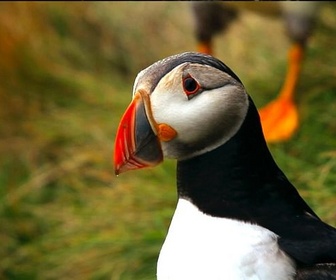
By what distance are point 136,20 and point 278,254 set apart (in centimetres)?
429

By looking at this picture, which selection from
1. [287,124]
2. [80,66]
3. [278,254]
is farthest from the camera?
[80,66]

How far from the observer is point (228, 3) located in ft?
13.7

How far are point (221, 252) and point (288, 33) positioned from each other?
240cm

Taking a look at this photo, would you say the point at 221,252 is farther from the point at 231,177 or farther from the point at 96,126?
the point at 96,126

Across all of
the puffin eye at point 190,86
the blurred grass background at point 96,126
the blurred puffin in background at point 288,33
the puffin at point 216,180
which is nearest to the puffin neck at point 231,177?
the puffin at point 216,180

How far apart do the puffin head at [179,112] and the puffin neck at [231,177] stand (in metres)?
0.02

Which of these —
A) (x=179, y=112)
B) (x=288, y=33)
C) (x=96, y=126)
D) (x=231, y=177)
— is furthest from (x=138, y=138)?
(x=96, y=126)

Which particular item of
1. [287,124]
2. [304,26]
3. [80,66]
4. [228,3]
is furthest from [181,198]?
[80,66]

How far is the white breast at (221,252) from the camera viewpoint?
1.69 m

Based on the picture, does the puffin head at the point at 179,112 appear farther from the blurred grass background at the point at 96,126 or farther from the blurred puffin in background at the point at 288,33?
the blurred puffin in background at the point at 288,33

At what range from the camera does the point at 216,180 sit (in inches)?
70.7

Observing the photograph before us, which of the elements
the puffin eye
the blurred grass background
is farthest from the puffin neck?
the blurred grass background

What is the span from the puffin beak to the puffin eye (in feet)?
0.23

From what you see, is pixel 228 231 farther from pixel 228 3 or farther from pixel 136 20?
pixel 136 20
